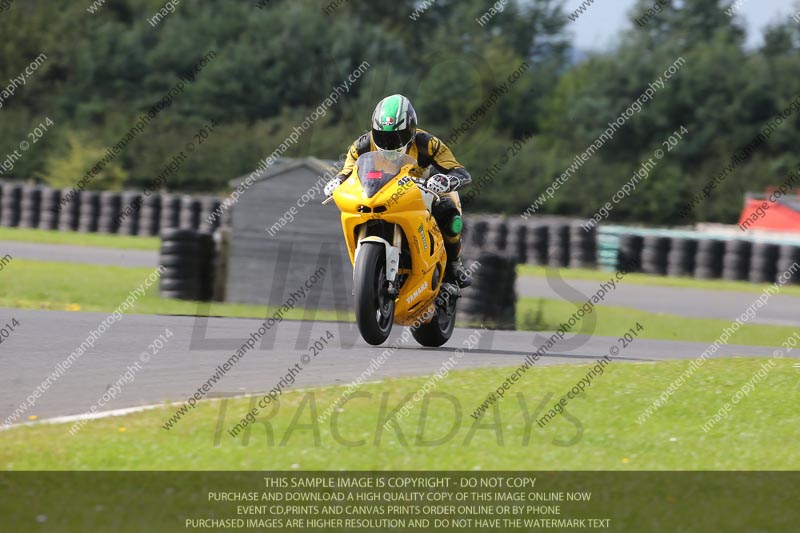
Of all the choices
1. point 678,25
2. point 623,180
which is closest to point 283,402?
point 623,180

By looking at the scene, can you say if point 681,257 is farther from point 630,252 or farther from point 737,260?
point 737,260

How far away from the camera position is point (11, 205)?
28.4m

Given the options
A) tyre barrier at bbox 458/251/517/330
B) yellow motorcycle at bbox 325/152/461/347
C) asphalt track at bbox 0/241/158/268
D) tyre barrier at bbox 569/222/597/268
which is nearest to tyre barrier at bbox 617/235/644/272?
tyre barrier at bbox 569/222/597/268

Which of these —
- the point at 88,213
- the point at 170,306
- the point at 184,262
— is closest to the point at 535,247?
the point at 88,213

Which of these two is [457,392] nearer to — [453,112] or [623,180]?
[623,180]

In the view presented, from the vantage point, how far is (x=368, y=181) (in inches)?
362

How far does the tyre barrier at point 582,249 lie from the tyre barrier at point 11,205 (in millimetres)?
12275

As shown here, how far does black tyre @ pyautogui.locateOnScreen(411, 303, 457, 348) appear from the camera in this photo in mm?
10477

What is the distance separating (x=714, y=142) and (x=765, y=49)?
1241 cm

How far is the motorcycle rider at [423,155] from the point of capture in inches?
368

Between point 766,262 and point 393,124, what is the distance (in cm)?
1706

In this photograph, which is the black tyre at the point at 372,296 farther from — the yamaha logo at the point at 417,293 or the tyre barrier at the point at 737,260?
the tyre barrier at the point at 737,260

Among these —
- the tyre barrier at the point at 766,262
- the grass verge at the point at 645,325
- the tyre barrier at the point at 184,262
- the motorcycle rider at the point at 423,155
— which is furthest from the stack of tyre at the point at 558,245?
the motorcycle rider at the point at 423,155

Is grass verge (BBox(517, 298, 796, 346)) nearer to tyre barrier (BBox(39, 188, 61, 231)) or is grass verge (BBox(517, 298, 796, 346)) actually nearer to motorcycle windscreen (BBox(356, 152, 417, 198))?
motorcycle windscreen (BBox(356, 152, 417, 198))
